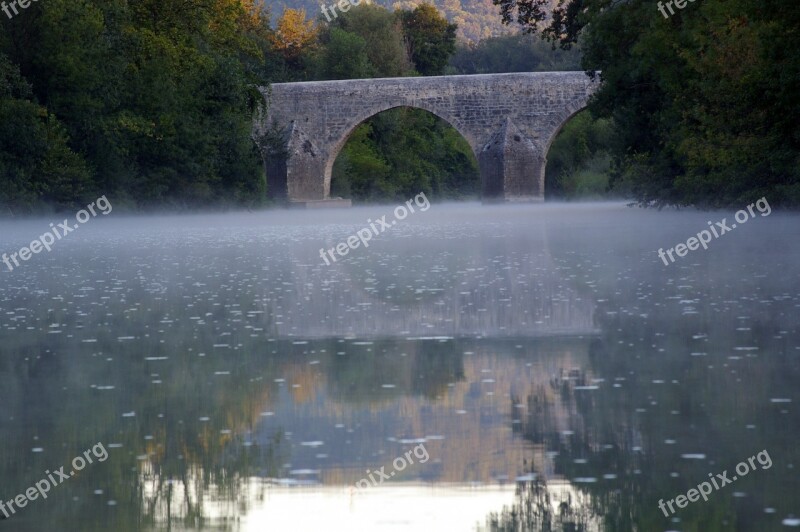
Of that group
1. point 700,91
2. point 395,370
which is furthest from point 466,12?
point 395,370

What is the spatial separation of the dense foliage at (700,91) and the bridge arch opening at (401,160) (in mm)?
25066

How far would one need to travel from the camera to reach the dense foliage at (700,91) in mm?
21812

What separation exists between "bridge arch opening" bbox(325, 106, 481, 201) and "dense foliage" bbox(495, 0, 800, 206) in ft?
82.2

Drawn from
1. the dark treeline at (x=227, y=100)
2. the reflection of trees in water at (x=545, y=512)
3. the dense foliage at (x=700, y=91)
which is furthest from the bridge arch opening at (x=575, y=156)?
the reflection of trees in water at (x=545, y=512)

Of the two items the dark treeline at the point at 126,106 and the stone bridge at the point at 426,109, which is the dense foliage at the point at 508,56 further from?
the dark treeline at the point at 126,106

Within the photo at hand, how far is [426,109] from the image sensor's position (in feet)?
187

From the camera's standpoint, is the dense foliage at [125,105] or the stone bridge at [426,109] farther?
the stone bridge at [426,109]

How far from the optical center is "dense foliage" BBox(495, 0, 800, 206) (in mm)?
21812

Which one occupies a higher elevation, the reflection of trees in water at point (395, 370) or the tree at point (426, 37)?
the tree at point (426, 37)

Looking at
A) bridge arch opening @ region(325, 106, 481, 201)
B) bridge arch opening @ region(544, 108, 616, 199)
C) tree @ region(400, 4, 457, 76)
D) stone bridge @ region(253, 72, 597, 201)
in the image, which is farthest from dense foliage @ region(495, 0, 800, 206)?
tree @ region(400, 4, 457, 76)

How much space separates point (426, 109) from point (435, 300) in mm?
45740

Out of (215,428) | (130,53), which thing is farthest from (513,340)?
(130,53)

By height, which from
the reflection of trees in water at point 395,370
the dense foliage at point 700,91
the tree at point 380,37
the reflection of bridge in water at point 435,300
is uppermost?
the tree at point 380,37

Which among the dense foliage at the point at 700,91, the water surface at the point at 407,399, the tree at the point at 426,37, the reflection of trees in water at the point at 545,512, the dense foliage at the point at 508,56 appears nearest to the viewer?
the reflection of trees in water at the point at 545,512
